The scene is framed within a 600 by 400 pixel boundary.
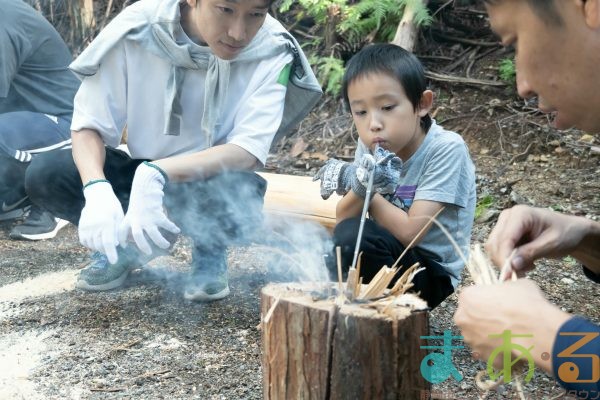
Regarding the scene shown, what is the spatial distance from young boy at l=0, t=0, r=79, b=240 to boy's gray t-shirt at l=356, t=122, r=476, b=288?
2.89m

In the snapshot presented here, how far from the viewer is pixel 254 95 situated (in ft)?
10.9

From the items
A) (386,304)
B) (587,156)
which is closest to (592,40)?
(386,304)

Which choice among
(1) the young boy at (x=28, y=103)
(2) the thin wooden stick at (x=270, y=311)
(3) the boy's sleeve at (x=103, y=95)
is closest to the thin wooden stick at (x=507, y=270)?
(2) the thin wooden stick at (x=270, y=311)

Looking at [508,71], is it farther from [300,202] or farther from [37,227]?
[37,227]

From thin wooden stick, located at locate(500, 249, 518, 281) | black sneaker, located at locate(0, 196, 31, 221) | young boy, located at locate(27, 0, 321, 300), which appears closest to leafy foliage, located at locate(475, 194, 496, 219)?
young boy, located at locate(27, 0, 321, 300)

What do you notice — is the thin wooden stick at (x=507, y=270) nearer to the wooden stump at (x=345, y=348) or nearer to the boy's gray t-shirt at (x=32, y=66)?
the wooden stump at (x=345, y=348)

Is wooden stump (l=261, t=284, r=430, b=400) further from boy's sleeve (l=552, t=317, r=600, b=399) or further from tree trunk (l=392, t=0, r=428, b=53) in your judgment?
tree trunk (l=392, t=0, r=428, b=53)

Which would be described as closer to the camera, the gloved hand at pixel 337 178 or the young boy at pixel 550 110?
the young boy at pixel 550 110

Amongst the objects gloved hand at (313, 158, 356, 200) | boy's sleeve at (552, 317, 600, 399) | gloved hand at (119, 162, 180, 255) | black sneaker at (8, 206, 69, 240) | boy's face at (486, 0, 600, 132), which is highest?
boy's face at (486, 0, 600, 132)

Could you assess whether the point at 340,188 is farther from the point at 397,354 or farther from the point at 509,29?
the point at 509,29

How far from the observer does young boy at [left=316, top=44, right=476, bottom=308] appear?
2682 mm

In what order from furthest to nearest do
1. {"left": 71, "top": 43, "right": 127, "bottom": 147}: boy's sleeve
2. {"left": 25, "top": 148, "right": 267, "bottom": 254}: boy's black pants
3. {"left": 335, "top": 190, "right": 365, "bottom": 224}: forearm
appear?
{"left": 25, "top": 148, "right": 267, "bottom": 254}: boy's black pants → {"left": 71, "top": 43, "right": 127, "bottom": 147}: boy's sleeve → {"left": 335, "top": 190, "right": 365, "bottom": 224}: forearm

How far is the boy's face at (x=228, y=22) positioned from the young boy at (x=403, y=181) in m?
0.52

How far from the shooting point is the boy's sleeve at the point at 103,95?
10.6ft
